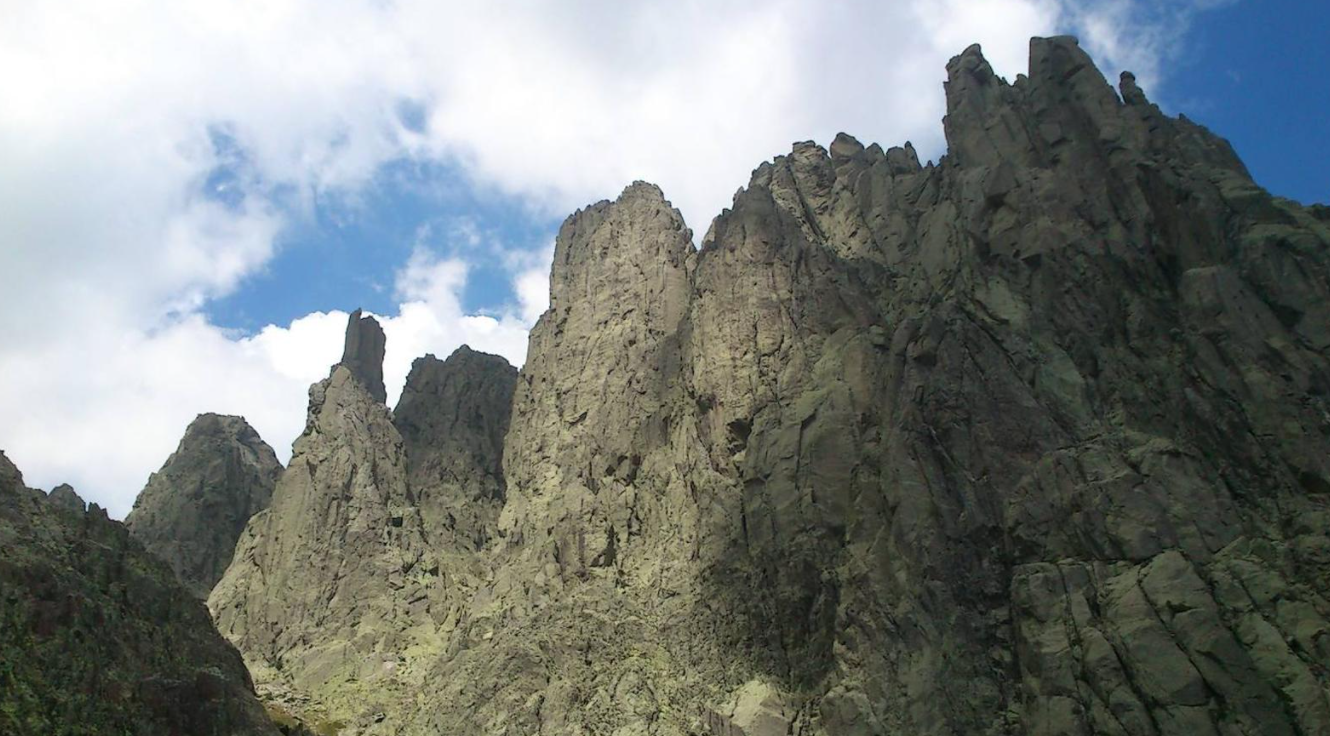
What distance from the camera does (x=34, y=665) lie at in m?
54.0

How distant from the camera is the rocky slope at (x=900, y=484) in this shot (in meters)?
62.1

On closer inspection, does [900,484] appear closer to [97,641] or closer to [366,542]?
[97,641]

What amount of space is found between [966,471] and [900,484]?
185 inches

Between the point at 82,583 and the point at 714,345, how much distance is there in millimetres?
60767

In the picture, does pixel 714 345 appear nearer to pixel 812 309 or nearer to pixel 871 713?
pixel 812 309

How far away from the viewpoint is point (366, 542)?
396 ft

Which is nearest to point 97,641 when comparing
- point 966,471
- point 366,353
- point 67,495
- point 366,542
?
point 966,471

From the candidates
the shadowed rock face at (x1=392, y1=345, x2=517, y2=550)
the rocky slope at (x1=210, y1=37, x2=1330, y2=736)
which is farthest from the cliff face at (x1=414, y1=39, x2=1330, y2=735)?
the shadowed rock face at (x1=392, y1=345, x2=517, y2=550)

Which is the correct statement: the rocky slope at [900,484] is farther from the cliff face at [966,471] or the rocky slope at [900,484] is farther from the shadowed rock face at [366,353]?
the shadowed rock face at [366,353]

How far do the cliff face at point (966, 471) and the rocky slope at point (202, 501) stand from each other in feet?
174

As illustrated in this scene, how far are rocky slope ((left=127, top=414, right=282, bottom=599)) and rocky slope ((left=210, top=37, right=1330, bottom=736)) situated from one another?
64.4 feet

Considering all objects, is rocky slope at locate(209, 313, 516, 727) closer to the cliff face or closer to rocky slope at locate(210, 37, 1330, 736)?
rocky slope at locate(210, 37, 1330, 736)

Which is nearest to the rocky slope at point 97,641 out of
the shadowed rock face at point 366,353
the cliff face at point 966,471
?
the cliff face at point 966,471

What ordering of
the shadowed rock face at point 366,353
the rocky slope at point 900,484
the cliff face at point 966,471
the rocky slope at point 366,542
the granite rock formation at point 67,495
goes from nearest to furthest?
the cliff face at point 966,471 < the rocky slope at point 900,484 < the rocky slope at point 366,542 < the granite rock formation at point 67,495 < the shadowed rock face at point 366,353
